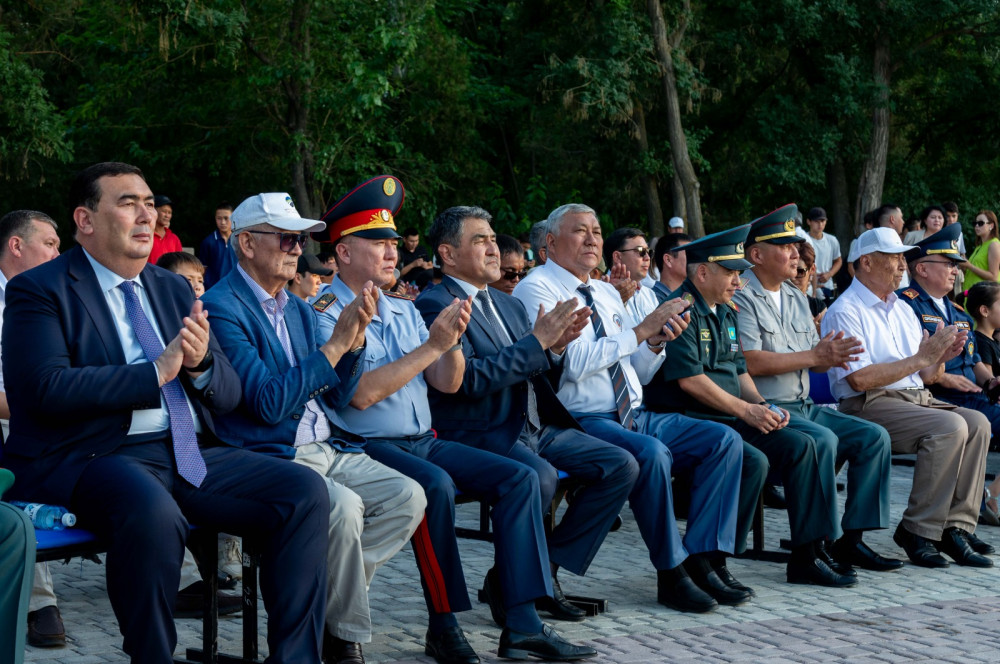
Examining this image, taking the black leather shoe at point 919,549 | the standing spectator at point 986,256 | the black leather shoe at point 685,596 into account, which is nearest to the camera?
the black leather shoe at point 685,596

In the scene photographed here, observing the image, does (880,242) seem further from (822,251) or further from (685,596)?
(822,251)

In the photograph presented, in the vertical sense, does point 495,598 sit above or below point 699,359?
below

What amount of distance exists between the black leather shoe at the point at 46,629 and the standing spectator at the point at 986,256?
10.2 metres

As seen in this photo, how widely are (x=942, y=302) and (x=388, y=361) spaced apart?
180 inches

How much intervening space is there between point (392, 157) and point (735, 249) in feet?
55.1

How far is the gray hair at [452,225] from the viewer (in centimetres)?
589

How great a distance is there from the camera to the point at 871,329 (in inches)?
290

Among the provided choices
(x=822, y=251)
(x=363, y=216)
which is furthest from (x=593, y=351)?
(x=822, y=251)

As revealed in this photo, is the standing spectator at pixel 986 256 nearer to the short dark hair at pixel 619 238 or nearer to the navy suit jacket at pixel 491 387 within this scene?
the short dark hair at pixel 619 238

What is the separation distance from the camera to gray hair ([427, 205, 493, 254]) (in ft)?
19.3

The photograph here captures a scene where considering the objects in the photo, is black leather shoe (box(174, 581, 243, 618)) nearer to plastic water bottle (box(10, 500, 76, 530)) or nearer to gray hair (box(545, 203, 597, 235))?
plastic water bottle (box(10, 500, 76, 530))

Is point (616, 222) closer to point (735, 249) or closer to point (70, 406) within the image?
point (735, 249)

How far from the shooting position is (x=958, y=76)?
2569cm

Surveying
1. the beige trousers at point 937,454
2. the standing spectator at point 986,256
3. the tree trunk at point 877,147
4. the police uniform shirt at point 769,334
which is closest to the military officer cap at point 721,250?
the police uniform shirt at point 769,334
